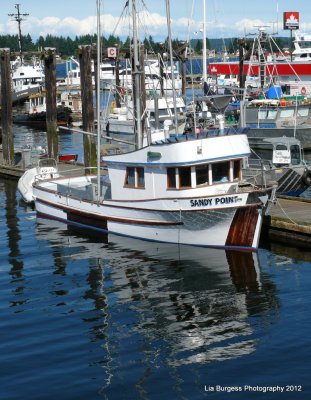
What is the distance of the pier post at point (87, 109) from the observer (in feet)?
125

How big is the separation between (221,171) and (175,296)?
6.21 meters

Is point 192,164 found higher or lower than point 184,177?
higher

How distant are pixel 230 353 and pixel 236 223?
8.66 m

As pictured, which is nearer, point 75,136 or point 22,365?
point 22,365

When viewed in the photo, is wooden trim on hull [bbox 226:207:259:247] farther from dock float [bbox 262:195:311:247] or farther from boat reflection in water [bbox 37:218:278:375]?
dock float [bbox 262:195:311:247]

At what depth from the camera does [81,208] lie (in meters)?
29.7

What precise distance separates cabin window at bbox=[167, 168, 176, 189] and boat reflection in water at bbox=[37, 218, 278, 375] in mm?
2187

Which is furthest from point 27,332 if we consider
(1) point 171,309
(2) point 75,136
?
(2) point 75,136

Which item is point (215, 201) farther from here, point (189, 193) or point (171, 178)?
point (171, 178)

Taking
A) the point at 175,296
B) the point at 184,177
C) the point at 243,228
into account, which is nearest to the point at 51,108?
the point at 184,177

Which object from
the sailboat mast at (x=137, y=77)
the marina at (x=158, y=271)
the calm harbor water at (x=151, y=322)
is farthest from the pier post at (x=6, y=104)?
the sailboat mast at (x=137, y=77)

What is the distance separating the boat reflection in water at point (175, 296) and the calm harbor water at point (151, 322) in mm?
31

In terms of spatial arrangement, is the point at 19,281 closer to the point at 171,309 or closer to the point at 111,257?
the point at 111,257

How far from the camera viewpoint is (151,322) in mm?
18984
